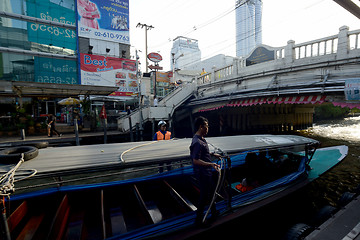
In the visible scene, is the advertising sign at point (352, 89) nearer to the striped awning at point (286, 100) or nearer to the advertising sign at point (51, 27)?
the striped awning at point (286, 100)

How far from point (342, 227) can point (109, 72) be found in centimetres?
2333

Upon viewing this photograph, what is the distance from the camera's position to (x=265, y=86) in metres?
10.6

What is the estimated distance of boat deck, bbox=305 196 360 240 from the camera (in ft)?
8.91

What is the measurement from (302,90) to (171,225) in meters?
8.72

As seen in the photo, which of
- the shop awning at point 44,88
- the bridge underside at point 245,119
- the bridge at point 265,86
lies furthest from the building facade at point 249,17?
the shop awning at point 44,88

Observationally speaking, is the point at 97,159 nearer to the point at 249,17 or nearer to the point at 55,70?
the point at 249,17

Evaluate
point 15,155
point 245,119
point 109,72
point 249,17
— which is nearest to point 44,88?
point 109,72

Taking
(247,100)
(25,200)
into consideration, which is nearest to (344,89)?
(247,100)

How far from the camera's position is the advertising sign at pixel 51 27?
17.9m

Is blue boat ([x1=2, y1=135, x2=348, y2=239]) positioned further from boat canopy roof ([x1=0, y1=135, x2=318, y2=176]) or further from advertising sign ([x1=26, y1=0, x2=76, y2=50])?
advertising sign ([x1=26, y1=0, x2=76, y2=50])

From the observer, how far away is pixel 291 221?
14.9 feet

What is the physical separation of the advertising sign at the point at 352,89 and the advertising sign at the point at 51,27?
23.6 meters

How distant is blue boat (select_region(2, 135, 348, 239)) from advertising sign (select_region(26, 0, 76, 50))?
21.2m

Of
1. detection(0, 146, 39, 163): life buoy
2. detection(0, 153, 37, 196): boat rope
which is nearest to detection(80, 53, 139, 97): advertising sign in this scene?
detection(0, 146, 39, 163): life buoy
